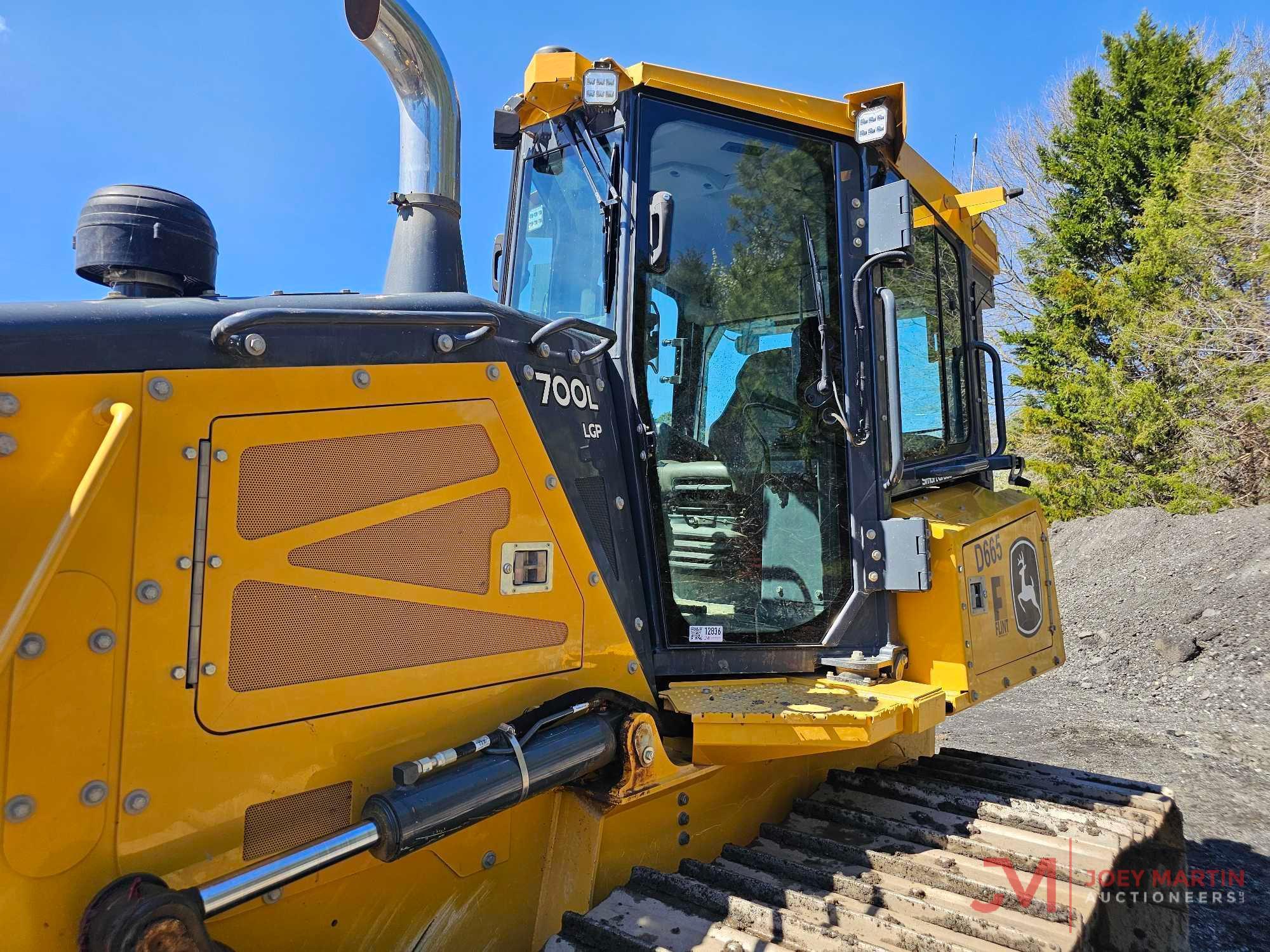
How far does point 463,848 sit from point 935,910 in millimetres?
1177

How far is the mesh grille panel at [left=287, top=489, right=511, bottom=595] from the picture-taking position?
1883 millimetres

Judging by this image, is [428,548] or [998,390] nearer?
[428,548]

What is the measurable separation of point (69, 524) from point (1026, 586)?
3.35 metres

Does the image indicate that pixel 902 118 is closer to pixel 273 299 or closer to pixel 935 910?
pixel 273 299

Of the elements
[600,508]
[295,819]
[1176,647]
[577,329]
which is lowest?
[1176,647]

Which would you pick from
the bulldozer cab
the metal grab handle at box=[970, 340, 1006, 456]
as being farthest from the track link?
the metal grab handle at box=[970, 340, 1006, 456]

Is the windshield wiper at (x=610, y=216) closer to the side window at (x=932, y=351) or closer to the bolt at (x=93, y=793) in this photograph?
the side window at (x=932, y=351)

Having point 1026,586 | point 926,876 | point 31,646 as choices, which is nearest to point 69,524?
point 31,646

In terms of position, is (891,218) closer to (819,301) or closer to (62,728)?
(819,301)

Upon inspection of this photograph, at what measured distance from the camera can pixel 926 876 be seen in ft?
8.03

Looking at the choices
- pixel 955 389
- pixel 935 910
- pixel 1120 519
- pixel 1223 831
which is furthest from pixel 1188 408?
pixel 935 910

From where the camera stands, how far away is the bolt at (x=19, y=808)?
1456mm

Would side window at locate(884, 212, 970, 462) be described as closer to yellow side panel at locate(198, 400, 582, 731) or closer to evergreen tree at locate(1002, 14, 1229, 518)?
yellow side panel at locate(198, 400, 582, 731)

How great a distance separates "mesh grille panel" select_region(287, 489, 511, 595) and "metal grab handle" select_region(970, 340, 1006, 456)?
8.46 ft
